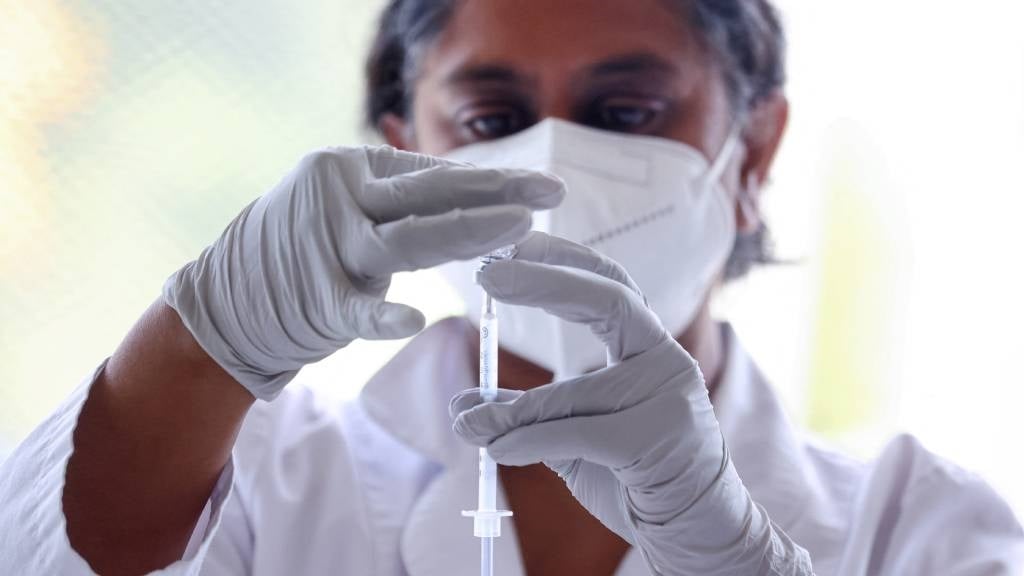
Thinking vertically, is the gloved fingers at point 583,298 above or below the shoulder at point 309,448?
above

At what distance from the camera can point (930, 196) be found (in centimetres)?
168

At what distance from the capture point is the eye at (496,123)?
1.24 metres

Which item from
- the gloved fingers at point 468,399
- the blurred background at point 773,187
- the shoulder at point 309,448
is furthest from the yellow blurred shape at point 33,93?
the gloved fingers at point 468,399

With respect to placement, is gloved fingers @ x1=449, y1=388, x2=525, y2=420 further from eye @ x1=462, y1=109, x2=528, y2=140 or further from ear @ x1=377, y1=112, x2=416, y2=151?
ear @ x1=377, y1=112, x2=416, y2=151

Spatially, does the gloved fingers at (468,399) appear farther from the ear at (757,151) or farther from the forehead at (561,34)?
the ear at (757,151)

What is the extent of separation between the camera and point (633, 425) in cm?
80

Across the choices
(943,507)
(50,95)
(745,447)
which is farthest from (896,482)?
(50,95)

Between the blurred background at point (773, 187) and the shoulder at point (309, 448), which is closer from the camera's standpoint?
the shoulder at point (309, 448)

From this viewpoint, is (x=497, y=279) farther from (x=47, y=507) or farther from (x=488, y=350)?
(x=47, y=507)

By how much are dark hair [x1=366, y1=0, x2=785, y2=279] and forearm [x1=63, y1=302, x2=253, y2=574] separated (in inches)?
26.5

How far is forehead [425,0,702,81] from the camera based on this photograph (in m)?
1.22

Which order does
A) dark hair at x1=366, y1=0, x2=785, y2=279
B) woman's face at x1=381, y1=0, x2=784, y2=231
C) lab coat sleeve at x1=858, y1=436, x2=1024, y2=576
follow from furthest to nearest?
dark hair at x1=366, y1=0, x2=785, y2=279
woman's face at x1=381, y1=0, x2=784, y2=231
lab coat sleeve at x1=858, y1=436, x2=1024, y2=576

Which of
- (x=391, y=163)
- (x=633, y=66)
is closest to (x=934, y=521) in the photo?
(x=633, y=66)

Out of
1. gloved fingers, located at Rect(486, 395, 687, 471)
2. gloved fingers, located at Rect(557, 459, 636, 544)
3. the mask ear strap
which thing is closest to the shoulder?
gloved fingers, located at Rect(557, 459, 636, 544)
